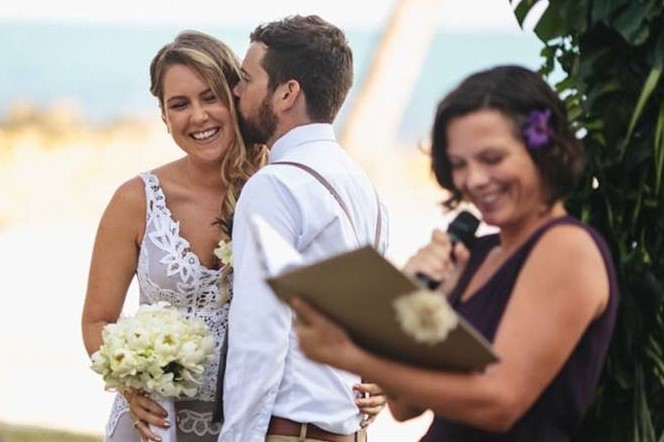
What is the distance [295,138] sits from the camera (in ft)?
14.4

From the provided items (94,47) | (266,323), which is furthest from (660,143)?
(94,47)

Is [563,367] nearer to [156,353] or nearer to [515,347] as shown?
[515,347]

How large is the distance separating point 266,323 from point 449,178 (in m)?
1.13

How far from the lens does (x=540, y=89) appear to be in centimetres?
306

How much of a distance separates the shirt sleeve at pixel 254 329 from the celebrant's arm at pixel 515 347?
1275 millimetres

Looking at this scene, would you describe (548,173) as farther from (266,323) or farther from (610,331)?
(266,323)

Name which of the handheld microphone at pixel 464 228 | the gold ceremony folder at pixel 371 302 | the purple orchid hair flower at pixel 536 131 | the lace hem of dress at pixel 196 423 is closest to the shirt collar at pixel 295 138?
the lace hem of dress at pixel 196 423

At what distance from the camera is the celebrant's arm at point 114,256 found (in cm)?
471

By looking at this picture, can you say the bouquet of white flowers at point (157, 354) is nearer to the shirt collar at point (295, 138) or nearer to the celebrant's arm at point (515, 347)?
the shirt collar at point (295, 138)

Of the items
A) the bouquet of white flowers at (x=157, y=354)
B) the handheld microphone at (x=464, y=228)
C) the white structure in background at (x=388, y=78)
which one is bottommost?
the bouquet of white flowers at (x=157, y=354)

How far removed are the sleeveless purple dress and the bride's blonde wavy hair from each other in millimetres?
1697

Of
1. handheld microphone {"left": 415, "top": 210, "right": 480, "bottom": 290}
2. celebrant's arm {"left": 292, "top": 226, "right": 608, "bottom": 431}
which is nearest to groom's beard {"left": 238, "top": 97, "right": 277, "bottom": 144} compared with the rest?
handheld microphone {"left": 415, "top": 210, "right": 480, "bottom": 290}

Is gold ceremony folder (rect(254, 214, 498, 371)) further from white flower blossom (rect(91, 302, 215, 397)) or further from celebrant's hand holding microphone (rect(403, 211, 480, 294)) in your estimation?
white flower blossom (rect(91, 302, 215, 397))

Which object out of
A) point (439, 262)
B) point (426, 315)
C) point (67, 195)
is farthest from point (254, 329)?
point (67, 195)
